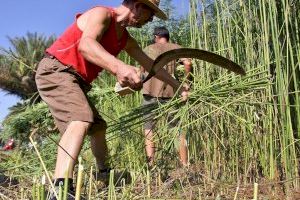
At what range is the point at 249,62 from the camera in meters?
2.42

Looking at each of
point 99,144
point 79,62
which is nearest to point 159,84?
point 99,144

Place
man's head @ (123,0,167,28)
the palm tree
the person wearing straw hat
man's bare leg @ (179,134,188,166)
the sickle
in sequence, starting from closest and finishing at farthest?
1. the sickle
2. the person wearing straw hat
3. man's head @ (123,0,167,28)
4. man's bare leg @ (179,134,188,166)
5. the palm tree

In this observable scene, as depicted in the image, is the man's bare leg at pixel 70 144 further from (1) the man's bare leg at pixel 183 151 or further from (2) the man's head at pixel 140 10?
(1) the man's bare leg at pixel 183 151

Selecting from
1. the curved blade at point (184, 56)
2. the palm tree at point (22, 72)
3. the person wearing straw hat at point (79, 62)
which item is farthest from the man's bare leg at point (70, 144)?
the palm tree at point (22, 72)

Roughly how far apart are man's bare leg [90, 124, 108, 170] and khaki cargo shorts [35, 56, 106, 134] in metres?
0.24

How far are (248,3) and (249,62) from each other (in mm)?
308

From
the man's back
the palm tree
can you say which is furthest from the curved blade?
the palm tree

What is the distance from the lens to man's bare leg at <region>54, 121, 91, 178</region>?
1.72m

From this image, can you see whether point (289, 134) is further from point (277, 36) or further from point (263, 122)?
point (277, 36)

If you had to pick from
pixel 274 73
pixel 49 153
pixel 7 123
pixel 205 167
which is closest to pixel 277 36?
pixel 274 73

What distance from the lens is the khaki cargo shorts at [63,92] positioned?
1908 mm

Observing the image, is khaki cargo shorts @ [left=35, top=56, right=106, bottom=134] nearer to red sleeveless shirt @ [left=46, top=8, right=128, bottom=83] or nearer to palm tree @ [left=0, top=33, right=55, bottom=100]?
red sleeveless shirt @ [left=46, top=8, right=128, bottom=83]

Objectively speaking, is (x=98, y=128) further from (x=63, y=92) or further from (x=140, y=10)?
(x=140, y=10)

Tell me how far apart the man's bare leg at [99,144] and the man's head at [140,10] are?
50 centimetres
